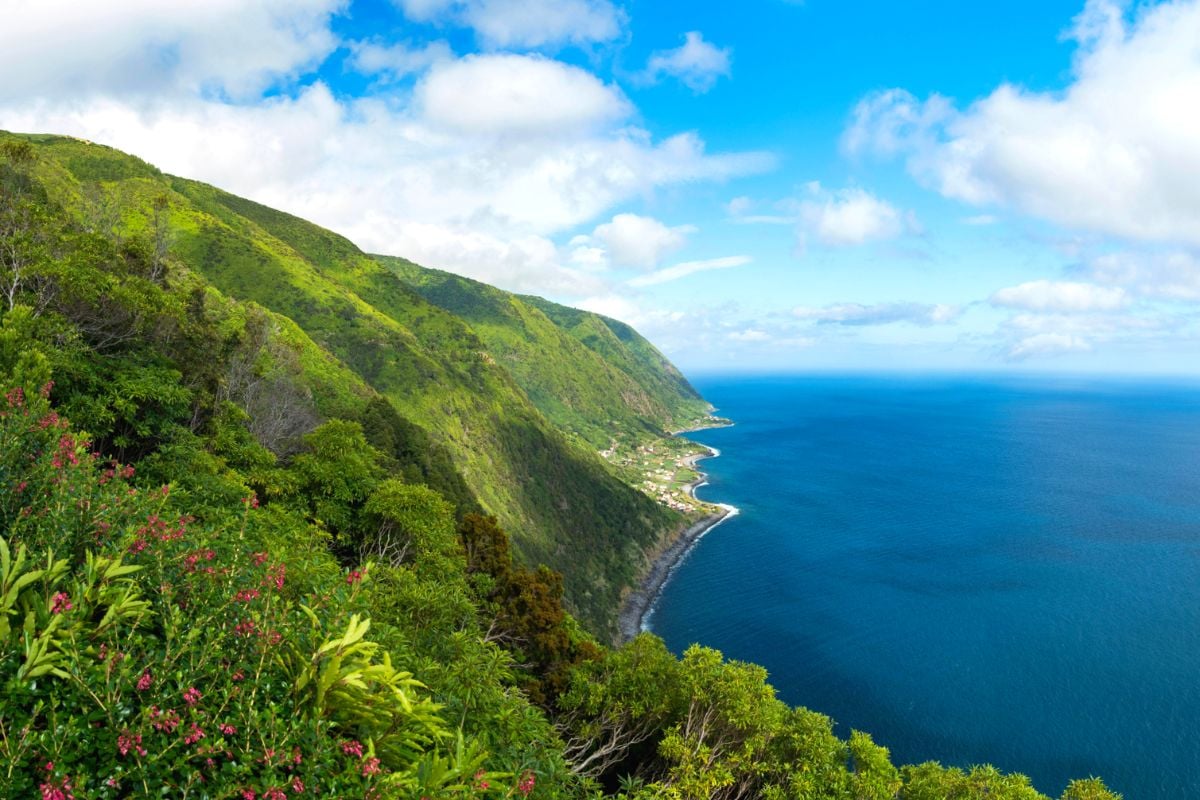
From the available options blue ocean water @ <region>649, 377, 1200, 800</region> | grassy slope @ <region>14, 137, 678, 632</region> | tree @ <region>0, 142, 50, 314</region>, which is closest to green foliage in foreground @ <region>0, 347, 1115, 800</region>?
tree @ <region>0, 142, 50, 314</region>

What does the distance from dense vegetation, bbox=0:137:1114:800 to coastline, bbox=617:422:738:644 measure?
46.8 m

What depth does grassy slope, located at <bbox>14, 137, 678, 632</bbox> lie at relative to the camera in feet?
356

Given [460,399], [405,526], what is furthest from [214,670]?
[460,399]

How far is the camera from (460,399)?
124875 mm

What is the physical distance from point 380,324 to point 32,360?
120m

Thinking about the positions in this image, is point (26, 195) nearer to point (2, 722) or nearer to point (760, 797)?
point (2, 722)

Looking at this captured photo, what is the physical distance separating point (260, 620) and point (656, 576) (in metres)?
114

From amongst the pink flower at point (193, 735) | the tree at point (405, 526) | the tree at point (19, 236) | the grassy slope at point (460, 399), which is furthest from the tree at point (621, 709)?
the grassy slope at point (460, 399)

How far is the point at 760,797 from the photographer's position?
23703mm

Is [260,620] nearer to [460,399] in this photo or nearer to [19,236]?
[19,236]

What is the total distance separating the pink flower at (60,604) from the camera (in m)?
7.87

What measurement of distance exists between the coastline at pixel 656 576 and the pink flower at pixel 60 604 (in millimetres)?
91434

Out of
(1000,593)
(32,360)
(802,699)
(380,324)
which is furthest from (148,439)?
(1000,593)

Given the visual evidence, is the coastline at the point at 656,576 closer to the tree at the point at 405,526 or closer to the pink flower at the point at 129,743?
the tree at the point at 405,526
